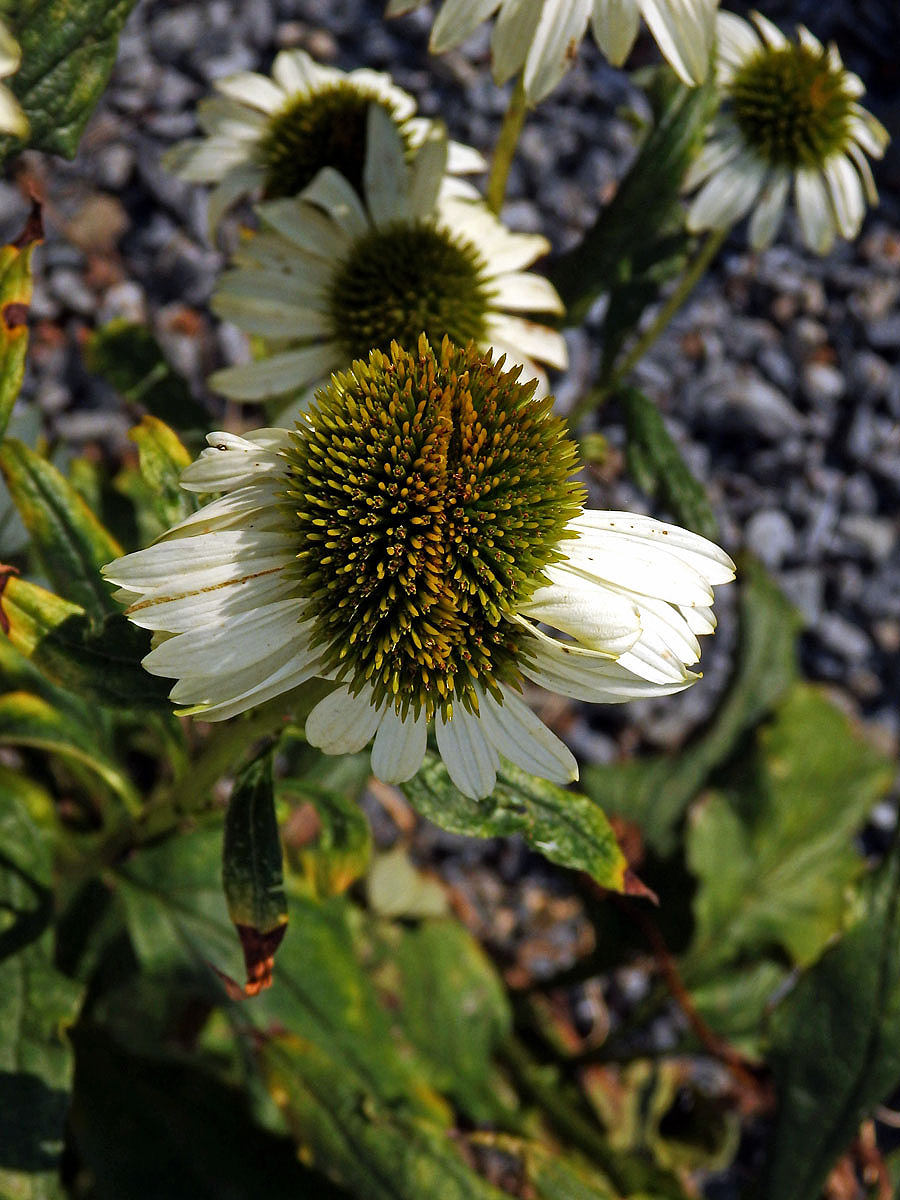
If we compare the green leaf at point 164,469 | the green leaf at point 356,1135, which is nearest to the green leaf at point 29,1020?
the green leaf at point 356,1135

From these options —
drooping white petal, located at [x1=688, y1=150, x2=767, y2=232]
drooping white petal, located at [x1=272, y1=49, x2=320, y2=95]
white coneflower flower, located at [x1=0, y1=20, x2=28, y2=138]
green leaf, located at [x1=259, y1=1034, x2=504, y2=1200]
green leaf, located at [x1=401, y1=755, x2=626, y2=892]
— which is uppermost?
drooping white petal, located at [x1=688, y1=150, x2=767, y2=232]

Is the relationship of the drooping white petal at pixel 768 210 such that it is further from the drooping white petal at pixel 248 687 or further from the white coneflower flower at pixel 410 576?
the drooping white petal at pixel 248 687

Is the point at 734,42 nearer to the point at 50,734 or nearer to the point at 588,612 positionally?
the point at 588,612

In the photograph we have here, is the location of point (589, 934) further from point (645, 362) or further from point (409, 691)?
point (409, 691)

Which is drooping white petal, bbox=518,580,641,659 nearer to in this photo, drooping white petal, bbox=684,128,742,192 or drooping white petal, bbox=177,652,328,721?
drooping white petal, bbox=177,652,328,721

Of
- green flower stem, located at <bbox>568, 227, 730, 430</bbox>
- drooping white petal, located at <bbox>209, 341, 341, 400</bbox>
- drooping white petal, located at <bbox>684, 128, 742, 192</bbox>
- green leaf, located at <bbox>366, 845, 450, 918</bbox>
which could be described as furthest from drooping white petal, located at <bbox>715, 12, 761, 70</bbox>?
green leaf, located at <bbox>366, 845, 450, 918</bbox>

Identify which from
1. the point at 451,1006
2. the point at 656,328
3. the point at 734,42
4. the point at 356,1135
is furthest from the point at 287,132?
the point at 451,1006
